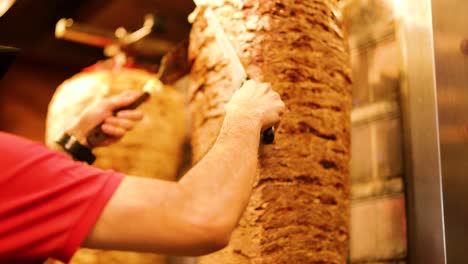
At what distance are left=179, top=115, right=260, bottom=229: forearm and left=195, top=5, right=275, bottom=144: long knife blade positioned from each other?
165 mm

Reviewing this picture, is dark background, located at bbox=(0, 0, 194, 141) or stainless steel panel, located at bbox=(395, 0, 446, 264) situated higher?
dark background, located at bbox=(0, 0, 194, 141)

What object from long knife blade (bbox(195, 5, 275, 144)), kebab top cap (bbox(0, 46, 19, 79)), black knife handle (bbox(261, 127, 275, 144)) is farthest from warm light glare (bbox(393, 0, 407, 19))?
kebab top cap (bbox(0, 46, 19, 79))

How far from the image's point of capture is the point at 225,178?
3.24ft

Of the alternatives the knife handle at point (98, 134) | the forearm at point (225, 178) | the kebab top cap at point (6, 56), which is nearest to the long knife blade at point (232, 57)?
the forearm at point (225, 178)

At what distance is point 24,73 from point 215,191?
→ 3.04 metres

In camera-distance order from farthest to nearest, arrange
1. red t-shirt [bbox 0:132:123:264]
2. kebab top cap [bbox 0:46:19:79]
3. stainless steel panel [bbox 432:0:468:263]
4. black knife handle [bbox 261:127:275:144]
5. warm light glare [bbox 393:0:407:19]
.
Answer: warm light glare [bbox 393:0:407:19]
stainless steel panel [bbox 432:0:468:263]
black knife handle [bbox 261:127:275:144]
kebab top cap [bbox 0:46:19:79]
red t-shirt [bbox 0:132:123:264]

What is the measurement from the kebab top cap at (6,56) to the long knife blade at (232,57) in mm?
488

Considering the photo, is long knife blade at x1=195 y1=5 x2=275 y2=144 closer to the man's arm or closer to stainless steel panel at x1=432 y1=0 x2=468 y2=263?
the man's arm

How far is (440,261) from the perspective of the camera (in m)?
1.49

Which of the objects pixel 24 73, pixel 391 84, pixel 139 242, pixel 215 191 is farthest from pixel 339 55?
pixel 24 73

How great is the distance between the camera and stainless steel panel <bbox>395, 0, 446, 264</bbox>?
1.52 metres

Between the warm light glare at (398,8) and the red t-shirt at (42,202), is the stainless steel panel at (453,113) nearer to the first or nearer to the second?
the warm light glare at (398,8)

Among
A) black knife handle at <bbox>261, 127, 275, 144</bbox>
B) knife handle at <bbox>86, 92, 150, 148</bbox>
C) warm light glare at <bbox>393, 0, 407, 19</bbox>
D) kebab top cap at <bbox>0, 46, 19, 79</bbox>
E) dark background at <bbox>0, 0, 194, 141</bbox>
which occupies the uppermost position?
dark background at <bbox>0, 0, 194, 141</bbox>

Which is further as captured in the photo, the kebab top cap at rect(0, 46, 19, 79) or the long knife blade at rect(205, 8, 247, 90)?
the long knife blade at rect(205, 8, 247, 90)
